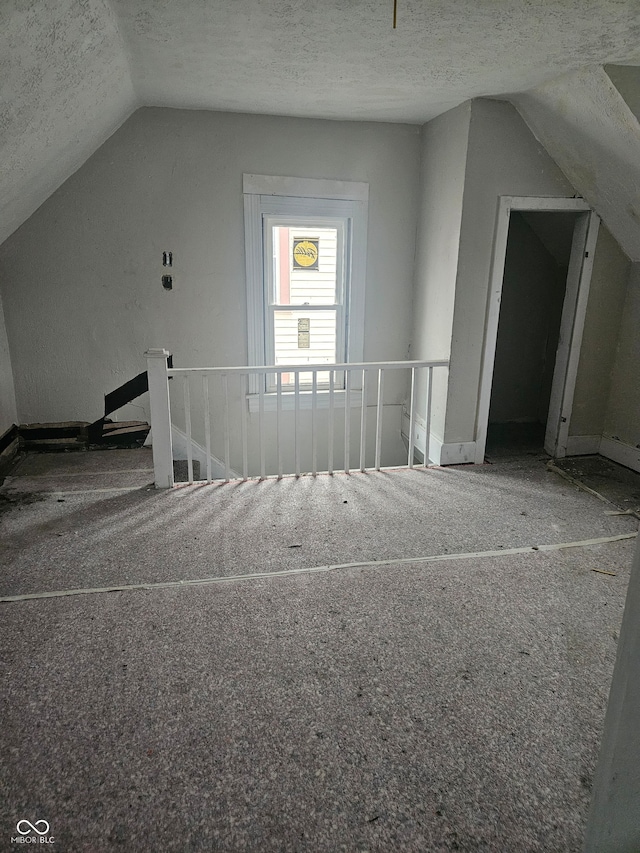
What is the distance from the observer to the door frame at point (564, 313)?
344 cm

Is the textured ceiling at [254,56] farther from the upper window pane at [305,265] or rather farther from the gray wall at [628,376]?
the gray wall at [628,376]

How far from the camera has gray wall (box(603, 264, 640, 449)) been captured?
→ 11.9 ft

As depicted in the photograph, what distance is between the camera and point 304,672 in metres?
1.81

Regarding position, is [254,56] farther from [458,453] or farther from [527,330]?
[527,330]

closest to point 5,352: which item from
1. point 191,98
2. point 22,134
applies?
point 22,134

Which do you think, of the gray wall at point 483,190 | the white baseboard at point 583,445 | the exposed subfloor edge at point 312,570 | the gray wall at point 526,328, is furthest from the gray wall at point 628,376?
the exposed subfloor edge at point 312,570

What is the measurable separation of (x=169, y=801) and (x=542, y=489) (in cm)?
281

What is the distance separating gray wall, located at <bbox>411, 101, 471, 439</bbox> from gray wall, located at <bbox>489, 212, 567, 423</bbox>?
1052mm

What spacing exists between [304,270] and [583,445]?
2.59 meters

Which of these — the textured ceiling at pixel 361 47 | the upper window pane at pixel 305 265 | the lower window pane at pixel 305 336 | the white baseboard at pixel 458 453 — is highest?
the textured ceiling at pixel 361 47

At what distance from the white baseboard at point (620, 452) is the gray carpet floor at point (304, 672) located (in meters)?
0.88

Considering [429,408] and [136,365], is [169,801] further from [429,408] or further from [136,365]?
[136,365]

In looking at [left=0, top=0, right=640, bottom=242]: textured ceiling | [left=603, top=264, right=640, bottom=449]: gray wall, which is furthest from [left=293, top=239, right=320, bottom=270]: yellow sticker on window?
[left=603, top=264, right=640, bottom=449]: gray wall

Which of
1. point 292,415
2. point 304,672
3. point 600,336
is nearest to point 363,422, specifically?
point 292,415
